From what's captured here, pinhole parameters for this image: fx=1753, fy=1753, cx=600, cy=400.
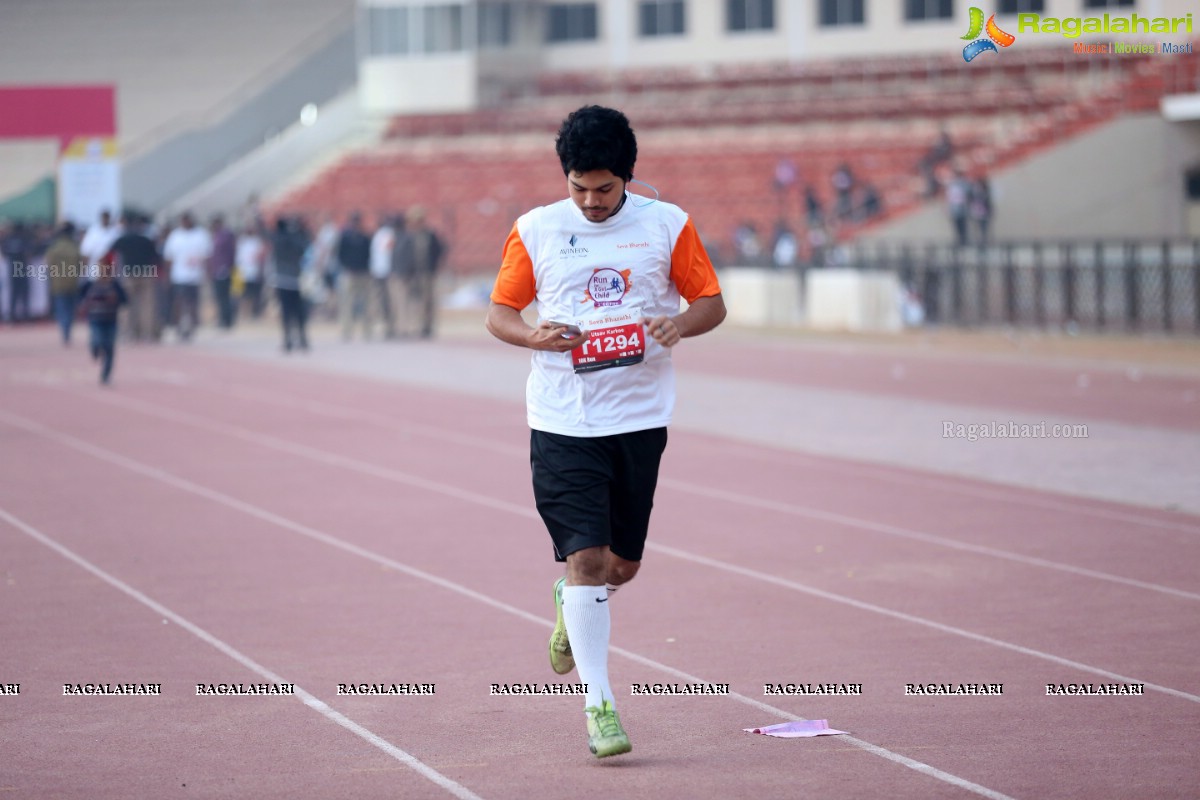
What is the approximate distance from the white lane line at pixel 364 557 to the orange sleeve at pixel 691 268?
1.53 meters

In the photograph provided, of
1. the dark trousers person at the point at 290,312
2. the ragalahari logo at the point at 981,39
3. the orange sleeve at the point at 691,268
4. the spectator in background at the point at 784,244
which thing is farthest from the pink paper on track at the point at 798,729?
the ragalahari logo at the point at 981,39

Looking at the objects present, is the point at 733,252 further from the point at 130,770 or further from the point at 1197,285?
the point at 130,770

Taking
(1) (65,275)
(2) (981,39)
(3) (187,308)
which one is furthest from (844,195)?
(1) (65,275)

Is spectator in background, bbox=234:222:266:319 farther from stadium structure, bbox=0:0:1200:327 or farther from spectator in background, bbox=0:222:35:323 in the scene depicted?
stadium structure, bbox=0:0:1200:327

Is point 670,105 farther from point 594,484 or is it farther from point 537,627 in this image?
point 594,484

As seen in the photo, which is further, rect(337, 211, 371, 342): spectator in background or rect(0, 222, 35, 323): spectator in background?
rect(0, 222, 35, 323): spectator in background

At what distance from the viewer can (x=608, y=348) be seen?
219 inches

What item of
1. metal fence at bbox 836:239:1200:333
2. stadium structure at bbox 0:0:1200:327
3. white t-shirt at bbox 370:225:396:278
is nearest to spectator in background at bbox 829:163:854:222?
stadium structure at bbox 0:0:1200:327

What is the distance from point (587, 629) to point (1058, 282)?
22774mm

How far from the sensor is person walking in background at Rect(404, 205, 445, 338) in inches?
1107

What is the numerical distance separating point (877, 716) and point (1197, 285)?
20.2 m

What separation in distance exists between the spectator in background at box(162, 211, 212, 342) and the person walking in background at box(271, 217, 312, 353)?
3602mm

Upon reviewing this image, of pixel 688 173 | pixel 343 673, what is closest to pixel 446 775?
pixel 343 673

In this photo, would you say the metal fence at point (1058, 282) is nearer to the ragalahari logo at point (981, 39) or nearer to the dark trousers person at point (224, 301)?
the dark trousers person at point (224, 301)
